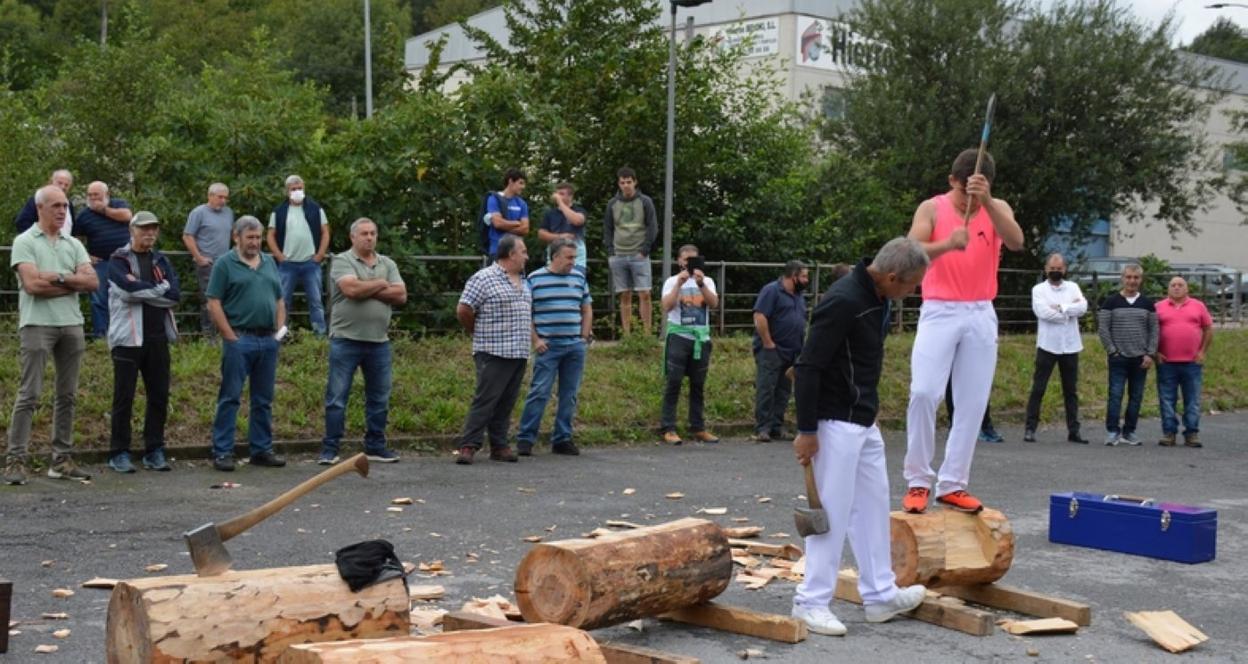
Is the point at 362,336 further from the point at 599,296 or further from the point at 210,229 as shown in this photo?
the point at 599,296

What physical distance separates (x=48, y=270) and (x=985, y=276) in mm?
7151

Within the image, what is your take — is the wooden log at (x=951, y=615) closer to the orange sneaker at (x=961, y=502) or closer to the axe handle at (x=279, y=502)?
the orange sneaker at (x=961, y=502)

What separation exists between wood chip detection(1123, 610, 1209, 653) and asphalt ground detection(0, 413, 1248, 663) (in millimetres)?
54

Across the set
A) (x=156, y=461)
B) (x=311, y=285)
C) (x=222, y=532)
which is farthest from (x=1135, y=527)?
(x=311, y=285)

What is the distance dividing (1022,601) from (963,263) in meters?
1.98

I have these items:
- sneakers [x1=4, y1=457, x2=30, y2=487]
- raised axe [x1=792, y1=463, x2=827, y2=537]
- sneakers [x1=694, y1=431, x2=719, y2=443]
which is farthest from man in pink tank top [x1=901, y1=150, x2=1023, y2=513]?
sneakers [x1=694, y1=431, x2=719, y2=443]

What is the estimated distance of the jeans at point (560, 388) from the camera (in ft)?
47.0

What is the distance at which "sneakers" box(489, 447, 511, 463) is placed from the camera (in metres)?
13.9

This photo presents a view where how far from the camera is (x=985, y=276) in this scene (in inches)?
343

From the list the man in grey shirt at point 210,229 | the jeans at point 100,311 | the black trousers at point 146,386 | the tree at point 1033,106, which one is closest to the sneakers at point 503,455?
the black trousers at point 146,386

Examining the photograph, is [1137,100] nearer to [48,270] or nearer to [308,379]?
[308,379]

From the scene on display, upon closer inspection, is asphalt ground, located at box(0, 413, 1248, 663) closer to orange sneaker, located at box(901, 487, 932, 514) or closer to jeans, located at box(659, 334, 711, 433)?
jeans, located at box(659, 334, 711, 433)

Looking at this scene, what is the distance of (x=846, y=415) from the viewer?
711 centimetres

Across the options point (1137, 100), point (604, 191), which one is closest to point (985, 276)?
point (604, 191)
